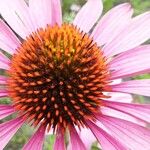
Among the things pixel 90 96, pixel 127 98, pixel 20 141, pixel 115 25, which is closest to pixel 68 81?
pixel 90 96

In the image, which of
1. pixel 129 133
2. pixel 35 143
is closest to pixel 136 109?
pixel 129 133

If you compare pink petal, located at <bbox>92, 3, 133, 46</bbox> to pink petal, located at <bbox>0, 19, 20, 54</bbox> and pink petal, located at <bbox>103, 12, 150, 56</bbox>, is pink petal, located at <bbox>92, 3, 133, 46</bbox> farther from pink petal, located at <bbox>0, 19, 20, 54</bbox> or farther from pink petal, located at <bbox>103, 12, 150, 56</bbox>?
pink petal, located at <bbox>0, 19, 20, 54</bbox>

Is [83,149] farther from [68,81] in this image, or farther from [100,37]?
[100,37]

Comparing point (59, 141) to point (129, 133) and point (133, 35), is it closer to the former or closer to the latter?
point (129, 133)

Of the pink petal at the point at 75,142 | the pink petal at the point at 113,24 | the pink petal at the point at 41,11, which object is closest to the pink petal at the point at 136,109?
the pink petal at the point at 75,142

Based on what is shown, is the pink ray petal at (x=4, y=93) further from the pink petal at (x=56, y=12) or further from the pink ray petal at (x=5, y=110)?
the pink petal at (x=56, y=12)
